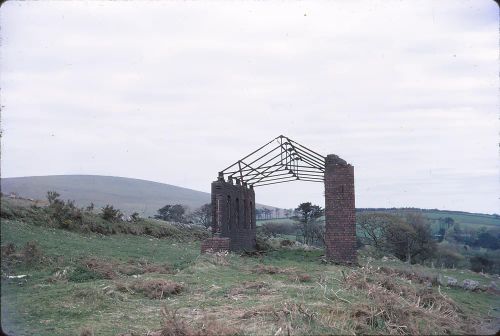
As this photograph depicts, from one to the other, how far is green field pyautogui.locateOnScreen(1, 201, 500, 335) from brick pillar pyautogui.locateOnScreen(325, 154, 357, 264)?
5772 mm

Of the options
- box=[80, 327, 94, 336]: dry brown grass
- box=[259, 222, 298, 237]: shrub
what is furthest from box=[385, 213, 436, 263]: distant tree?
box=[80, 327, 94, 336]: dry brown grass

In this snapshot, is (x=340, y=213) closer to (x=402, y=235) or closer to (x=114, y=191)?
(x=402, y=235)

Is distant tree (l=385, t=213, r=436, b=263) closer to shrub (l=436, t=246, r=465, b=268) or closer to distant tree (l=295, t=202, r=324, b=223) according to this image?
shrub (l=436, t=246, r=465, b=268)

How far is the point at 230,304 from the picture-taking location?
392 inches

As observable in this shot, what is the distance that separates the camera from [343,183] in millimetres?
20844

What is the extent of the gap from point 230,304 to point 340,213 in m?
11.5

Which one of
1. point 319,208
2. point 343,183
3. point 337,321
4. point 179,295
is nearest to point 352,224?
point 343,183

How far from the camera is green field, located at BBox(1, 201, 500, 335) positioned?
26.3 feet

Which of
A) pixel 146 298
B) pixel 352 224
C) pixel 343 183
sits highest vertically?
pixel 343 183

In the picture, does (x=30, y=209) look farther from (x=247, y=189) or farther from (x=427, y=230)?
(x=427, y=230)

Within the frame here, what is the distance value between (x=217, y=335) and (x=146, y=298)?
164 inches

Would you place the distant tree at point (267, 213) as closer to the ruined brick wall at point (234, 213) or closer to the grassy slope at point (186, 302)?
the ruined brick wall at point (234, 213)

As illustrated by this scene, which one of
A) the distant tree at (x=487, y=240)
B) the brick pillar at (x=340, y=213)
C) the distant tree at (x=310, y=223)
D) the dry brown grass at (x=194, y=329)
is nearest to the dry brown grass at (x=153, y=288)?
the dry brown grass at (x=194, y=329)

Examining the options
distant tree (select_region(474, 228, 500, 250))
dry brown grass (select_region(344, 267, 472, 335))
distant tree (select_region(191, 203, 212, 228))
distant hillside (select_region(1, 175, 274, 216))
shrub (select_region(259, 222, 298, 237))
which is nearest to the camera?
dry brown grass (select_region(344, 267, 472, 335))
